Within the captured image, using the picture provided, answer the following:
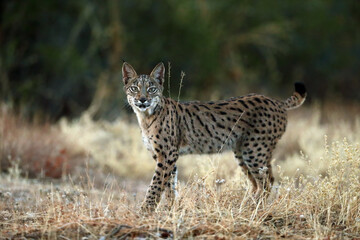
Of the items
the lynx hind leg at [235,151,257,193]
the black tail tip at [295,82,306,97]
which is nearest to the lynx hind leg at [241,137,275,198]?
the lynx hind leg at [235,151,257,193]

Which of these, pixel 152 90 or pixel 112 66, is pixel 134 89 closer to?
pixel 152 90

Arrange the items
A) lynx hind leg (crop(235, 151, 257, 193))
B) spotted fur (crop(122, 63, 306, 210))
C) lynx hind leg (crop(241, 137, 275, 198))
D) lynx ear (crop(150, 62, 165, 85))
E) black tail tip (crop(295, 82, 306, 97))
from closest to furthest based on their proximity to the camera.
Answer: spotted fur (crop(122, 63, 306, 210)) → lynx ear (crop(150, 62, 165, 85)) → lynx hind leg (crop(241, 137, 275, 198)) → lynx hind leg (crop(235, 151, 257, 193)) → black tail tip (crop(295, 82, 306, 97))

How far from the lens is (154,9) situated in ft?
73.4

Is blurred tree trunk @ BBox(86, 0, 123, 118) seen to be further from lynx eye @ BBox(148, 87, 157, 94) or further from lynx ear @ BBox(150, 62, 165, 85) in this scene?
lynx eye @ BBox(148, 87, 157, 94)

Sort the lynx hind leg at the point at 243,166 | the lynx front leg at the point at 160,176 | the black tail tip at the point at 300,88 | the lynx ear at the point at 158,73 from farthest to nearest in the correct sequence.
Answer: the black tail tip at the point at 300,88
the lynx hind leg at the point at 243,166
the lynx ear at the point at 158,73
the lynx front leg at the point at 160,176

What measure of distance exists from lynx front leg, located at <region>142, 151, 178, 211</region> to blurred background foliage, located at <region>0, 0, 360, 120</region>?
914 centimetres

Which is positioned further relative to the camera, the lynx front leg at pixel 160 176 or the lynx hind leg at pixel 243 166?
the lynx hind leg at pixel 243 166

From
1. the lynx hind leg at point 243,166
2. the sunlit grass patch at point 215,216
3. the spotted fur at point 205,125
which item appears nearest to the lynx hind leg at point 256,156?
the spotted fur at point 205,125

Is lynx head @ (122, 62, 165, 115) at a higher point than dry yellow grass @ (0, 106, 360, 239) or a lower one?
higher

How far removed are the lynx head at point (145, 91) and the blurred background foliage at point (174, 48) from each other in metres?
8.86

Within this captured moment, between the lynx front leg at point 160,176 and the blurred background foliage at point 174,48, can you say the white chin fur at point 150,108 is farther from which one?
the blurred background foliage at point 174,48

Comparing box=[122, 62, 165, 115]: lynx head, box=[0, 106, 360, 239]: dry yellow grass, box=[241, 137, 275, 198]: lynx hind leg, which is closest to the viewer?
box=[0, 106, 360, 239]: dry yellow grass

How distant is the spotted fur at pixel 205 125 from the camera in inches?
301

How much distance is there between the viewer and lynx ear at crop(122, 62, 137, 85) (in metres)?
7.87
